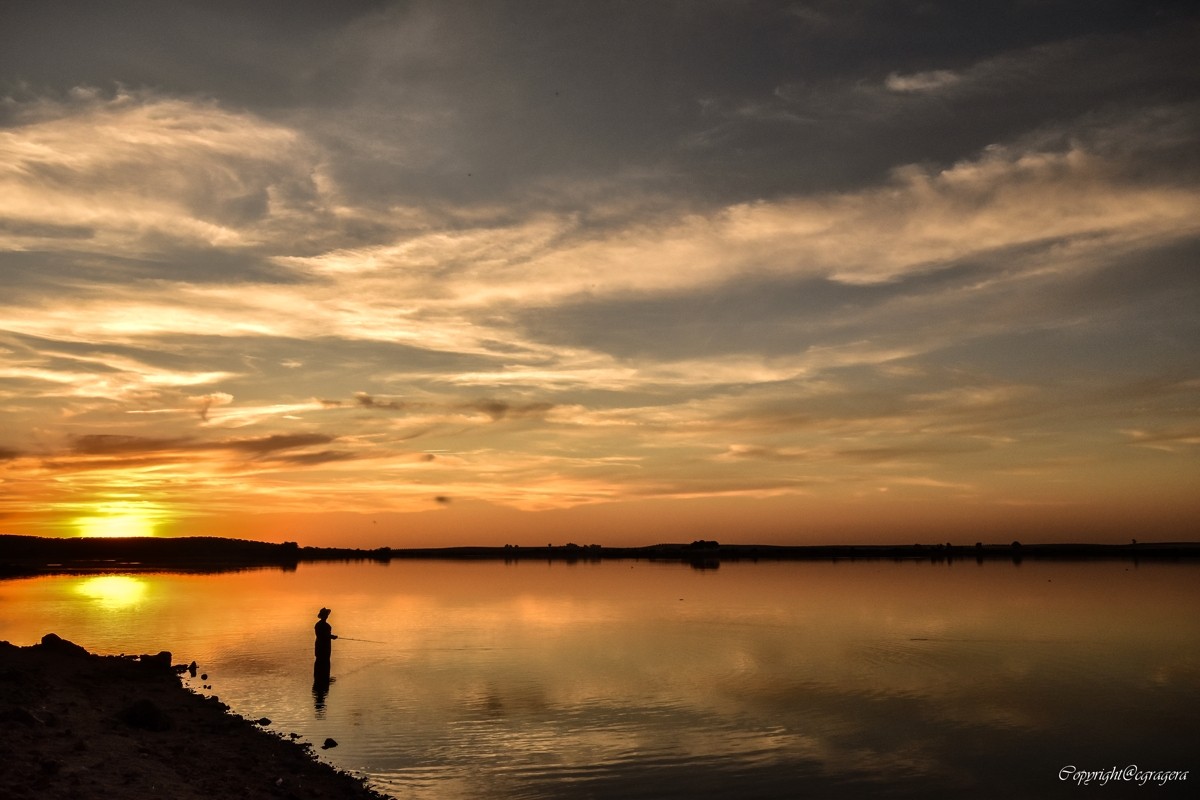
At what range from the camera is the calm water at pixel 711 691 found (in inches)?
982

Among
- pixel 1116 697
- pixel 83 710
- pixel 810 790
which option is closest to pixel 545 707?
pixel 810 790

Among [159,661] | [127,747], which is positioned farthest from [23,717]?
[159,661]

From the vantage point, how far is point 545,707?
33.8 m

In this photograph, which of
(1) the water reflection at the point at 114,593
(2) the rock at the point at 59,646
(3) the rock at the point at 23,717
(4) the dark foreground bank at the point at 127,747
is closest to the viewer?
(4) the dark foreground bank at the point at 127,747

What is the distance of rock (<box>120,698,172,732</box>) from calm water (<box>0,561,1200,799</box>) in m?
4.60

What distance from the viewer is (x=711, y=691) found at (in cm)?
3759

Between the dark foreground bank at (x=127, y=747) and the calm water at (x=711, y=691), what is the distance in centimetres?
219

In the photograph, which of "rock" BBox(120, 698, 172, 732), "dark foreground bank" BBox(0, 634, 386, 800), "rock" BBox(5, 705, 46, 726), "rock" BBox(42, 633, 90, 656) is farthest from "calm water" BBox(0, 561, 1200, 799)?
"rock" BBox(5, 705, 46, 726)

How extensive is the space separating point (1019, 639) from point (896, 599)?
35.1 metres

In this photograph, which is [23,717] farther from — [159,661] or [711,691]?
[711,691]

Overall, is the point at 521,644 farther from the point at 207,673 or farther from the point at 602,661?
the point at 207,673

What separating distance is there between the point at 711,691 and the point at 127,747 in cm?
2362

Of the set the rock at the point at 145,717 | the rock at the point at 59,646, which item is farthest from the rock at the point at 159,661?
the rock at the point at 145,717

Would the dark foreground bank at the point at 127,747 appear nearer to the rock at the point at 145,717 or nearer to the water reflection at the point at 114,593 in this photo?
the rock at the point at 145,717
